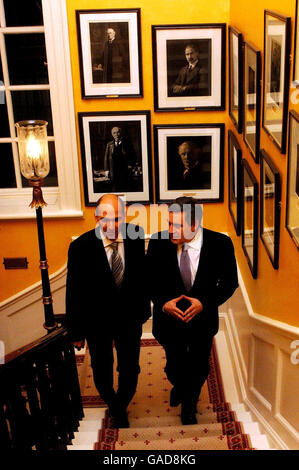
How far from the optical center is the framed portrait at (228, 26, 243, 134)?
16.3 feet

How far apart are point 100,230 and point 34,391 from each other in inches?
48.5

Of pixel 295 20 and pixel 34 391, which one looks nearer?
pixel 295 20

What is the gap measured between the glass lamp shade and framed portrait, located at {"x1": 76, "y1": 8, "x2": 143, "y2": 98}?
112 cm

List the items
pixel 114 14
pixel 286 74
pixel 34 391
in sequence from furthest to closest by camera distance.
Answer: pixel 114 14, pixel 34 391, pixel 286 74

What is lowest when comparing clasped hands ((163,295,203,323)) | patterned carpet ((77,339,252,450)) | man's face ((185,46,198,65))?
patterned carpet ((77,339,252,450))

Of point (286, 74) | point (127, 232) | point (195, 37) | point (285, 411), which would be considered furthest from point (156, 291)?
point (195, 37)

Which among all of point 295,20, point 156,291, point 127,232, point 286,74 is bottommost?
point 156,291

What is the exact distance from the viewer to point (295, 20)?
314 cm

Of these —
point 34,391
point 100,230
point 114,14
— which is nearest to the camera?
point 34,391

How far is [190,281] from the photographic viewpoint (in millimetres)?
4398

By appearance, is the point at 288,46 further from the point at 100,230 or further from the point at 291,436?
the point at 291,436

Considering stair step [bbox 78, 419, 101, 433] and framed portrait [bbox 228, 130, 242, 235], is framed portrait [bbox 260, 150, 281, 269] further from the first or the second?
stair step [bbox 78, 419, 101, 433]

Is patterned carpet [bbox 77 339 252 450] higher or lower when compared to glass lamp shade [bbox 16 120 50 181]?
lower

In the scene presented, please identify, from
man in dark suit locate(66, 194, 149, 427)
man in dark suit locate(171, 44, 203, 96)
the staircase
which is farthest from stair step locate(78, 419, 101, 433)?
man in dark suit locate(171, 44, 203, 96)
